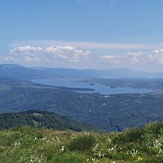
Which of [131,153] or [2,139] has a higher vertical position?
[131,153]

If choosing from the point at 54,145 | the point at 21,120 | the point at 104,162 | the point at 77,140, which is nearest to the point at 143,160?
the point at 104,162

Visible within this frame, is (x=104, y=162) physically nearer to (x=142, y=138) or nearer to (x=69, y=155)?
(x=69, y=155)

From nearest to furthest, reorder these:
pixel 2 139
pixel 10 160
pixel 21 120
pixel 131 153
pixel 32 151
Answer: pixel 131 153 → pixel 10 160 → pixel 32 151 → pixel 2 139 → pixel 21 120

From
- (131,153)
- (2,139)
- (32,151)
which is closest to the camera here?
(131,153)

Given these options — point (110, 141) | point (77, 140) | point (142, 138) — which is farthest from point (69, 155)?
point (142, 138)

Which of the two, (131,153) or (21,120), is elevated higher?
(131,153)

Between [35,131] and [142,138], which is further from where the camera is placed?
[35,131]

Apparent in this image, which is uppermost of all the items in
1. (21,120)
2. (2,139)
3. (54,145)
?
(54,145)

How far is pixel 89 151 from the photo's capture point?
9016 millimetres

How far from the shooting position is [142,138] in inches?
386

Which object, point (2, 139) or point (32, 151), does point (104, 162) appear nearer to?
point (32, 151)

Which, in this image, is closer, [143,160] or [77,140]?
[143,160]

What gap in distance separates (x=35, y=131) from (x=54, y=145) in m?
4.68

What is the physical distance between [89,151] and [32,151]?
83.5 inches
